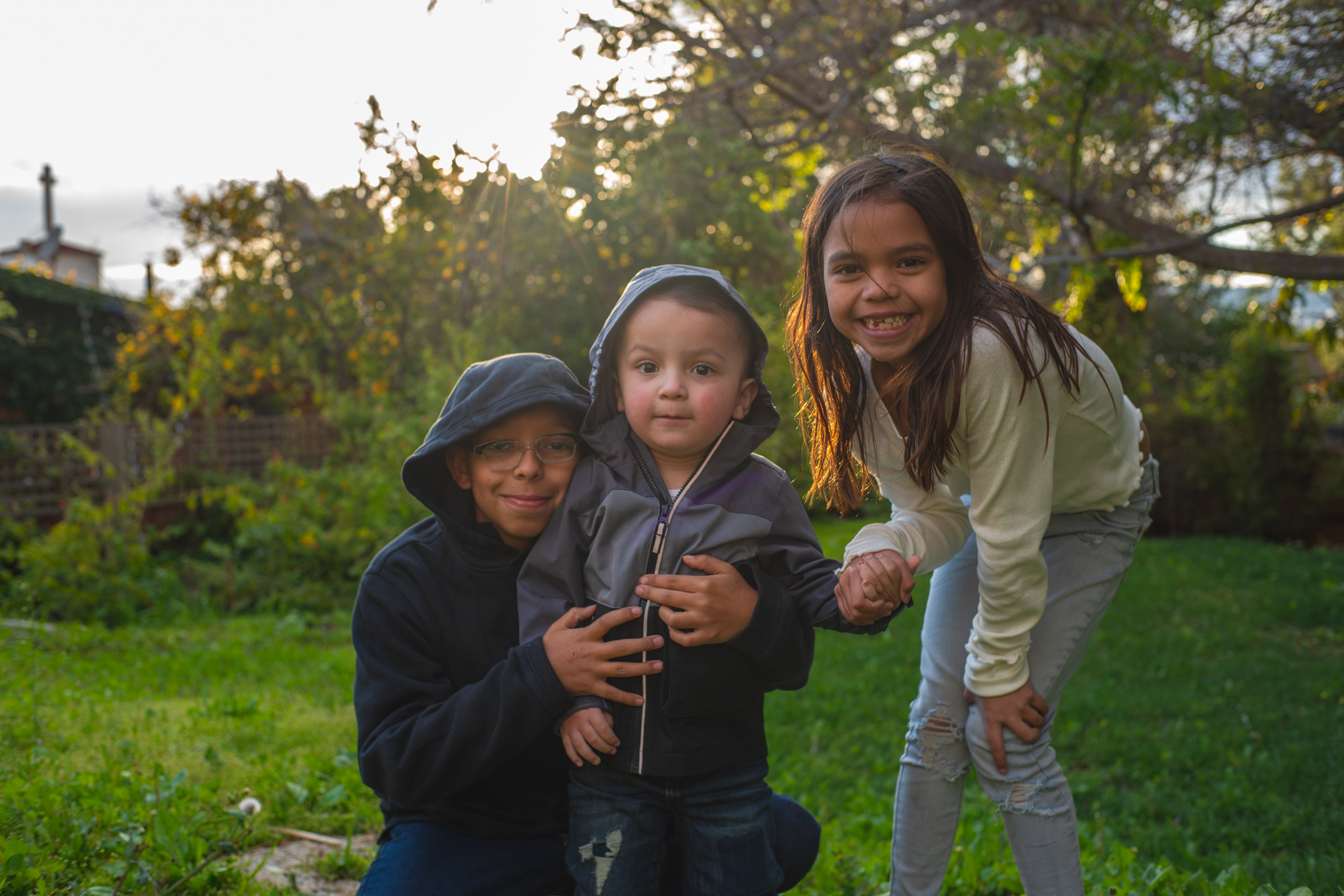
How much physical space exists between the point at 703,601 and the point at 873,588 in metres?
0.33

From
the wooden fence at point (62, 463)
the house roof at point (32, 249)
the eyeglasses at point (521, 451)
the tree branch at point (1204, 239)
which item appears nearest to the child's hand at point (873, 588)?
the eyeglasses at point (521, 451)

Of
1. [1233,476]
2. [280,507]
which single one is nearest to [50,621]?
[280,507]

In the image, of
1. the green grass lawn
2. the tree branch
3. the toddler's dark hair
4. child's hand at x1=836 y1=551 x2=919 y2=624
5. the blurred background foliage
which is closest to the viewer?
child's hand at x1=836 y1=551 x2=919 y2=624

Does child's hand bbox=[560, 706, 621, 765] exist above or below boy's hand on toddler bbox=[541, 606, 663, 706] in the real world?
below

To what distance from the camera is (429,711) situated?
1858 millimetres

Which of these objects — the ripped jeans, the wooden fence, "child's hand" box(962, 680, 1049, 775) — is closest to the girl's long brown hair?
the ripped jeans

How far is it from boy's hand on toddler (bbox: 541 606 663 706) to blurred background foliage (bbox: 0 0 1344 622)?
1.33 meters

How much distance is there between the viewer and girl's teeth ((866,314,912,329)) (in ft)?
6.05

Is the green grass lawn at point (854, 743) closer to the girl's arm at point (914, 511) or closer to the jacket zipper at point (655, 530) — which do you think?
the girl's arm at point (914, 511)

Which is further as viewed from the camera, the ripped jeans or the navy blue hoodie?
the ripped jeans

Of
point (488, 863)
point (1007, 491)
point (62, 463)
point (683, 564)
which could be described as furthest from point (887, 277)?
point (62, 463)

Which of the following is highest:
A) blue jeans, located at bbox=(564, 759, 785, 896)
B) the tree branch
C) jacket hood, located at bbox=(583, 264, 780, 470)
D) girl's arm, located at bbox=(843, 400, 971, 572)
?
the tree branch

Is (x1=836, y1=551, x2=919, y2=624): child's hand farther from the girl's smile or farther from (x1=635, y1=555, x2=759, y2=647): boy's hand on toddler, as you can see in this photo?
the girl's smile

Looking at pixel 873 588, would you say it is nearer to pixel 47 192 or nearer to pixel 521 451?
pixel 521 451
